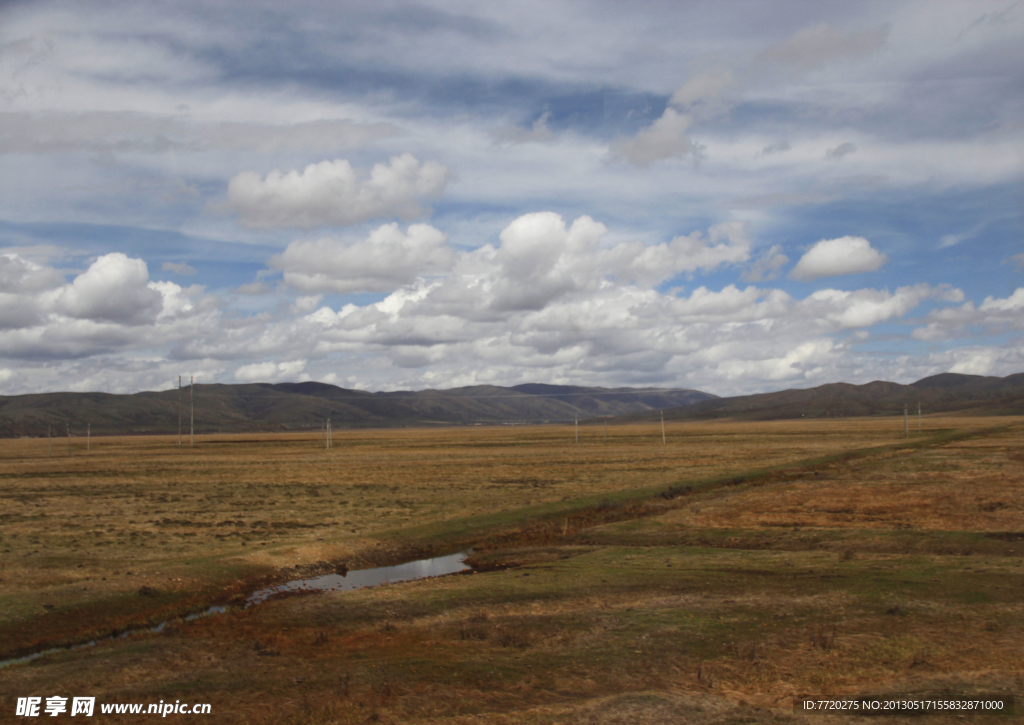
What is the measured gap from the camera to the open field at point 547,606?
42.8 ft

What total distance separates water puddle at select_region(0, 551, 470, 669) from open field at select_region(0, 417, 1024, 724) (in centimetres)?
73

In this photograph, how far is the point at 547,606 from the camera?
19641 millimetres

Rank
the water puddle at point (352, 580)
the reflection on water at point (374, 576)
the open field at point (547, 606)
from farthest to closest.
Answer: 1. the reflection on water at point (374, 576)
2. the water puddle at point (352, 580)
3. the open field at point (547, 606)

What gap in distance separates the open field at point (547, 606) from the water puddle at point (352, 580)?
0.73m

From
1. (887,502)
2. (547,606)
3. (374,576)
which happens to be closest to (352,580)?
(374,576)

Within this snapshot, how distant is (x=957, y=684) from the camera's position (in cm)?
1263

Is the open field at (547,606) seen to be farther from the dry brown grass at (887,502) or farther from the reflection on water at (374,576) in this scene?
the reflection on water at (374,576)

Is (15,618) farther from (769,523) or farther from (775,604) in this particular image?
(769,523)

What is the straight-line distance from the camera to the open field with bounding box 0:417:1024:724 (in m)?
13.0

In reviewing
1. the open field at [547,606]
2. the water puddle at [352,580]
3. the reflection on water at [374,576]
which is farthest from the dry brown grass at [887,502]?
the water puddle at [352,580]

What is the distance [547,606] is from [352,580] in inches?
413

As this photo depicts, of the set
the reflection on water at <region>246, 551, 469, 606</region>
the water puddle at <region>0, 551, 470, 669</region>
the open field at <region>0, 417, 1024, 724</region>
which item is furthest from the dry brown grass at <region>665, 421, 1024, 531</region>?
the water puddle at <region>0, 551, 470, 669</region>

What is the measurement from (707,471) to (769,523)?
115 ft

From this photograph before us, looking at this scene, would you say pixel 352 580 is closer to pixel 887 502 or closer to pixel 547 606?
pixel 547 606
